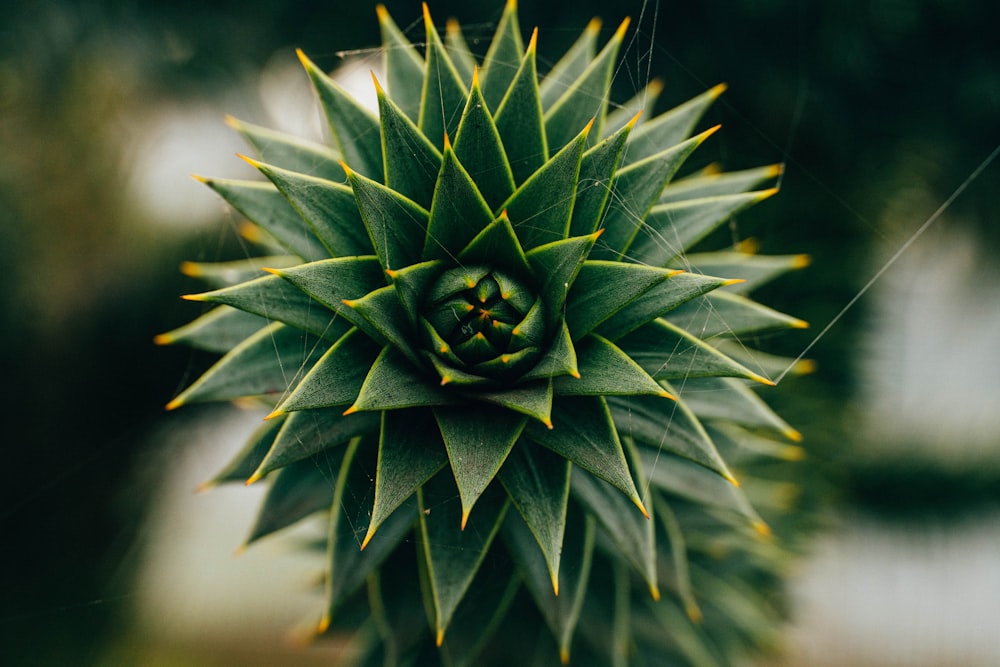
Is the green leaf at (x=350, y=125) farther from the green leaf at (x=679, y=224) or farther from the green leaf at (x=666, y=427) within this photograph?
the green leaf at (x=666, y=427)

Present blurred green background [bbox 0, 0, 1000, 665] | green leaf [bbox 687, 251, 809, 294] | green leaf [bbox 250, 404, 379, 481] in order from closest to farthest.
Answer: green leaf [bbox 250, 404, 379, 481]
green leaf [bbox 687, 251, 809, 294]
blurred green background [bbox 0, 0, 1000, 665]

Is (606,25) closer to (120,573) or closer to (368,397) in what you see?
(368,397)

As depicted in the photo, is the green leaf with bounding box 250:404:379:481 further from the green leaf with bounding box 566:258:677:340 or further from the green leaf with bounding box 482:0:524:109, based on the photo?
the green leaf with bounding box 482:0:524:109

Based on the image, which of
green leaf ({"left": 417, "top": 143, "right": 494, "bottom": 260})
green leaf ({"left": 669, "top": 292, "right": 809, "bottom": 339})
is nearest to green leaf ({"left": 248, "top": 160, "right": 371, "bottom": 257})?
green leaf ({"left": 417, "top": 143, "right": 494, "bottom": 260})

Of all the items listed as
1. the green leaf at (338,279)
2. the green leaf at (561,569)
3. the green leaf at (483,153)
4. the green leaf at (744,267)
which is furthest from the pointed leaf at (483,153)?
the green leaf at (561,569)

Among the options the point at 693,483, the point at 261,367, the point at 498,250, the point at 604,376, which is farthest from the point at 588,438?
the point at 261,367
